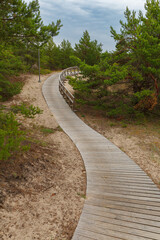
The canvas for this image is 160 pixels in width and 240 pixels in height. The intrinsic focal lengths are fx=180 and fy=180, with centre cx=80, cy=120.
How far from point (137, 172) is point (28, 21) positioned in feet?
23.2

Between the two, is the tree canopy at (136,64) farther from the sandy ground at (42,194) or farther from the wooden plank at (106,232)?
the wooden plank at (106,232)

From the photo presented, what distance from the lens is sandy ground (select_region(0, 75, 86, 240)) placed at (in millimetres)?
4188

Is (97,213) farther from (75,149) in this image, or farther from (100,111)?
(100,111)

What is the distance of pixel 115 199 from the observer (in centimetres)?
526

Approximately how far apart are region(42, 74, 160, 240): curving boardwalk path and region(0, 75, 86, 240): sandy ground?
1.12ft

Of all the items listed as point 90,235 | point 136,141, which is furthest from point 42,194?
point 136,141

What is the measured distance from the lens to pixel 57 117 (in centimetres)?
1416

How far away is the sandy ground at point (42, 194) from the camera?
419cm

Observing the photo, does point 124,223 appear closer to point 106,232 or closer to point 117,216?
point 117,216

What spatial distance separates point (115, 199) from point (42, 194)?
7.15 feet

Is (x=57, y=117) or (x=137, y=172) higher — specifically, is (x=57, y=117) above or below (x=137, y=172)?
above

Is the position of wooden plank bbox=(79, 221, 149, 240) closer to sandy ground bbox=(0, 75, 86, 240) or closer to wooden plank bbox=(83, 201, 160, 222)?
sandy ground bbox=(0, 75, 86, 240)

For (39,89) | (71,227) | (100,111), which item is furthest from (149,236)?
(39,89)

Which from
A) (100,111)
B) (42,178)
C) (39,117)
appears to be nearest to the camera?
(42,178)
